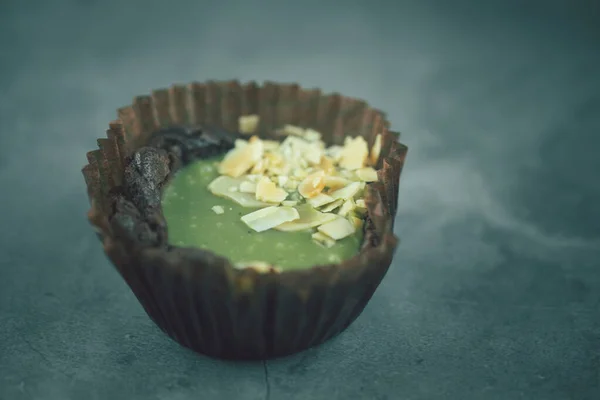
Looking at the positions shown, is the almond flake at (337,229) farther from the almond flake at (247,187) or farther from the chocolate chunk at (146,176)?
the chocolate chunk at (146,176)

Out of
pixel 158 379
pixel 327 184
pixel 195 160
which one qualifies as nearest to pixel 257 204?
pixel 327 184

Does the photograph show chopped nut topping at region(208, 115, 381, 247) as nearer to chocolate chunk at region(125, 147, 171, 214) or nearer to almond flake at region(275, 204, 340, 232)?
almond flake at region(275, 204, 340, 232)

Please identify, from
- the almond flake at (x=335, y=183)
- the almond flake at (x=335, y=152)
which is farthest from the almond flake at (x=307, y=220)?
the almond flake at (x=335, y=152)

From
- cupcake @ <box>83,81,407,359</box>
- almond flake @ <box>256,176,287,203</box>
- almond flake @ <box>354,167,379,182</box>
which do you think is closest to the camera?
cupcake @ <box>83,81,407,359</box>

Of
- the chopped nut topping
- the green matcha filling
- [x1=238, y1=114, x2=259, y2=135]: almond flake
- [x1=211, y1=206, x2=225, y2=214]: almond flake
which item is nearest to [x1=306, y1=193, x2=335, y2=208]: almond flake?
the chopped nut topping

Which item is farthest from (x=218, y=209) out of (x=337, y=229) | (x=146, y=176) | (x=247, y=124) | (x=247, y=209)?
(x=247, y=124)

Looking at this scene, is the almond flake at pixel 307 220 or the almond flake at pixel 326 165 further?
the almond flake at pixel 326 165
